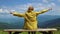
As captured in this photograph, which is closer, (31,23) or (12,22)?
(31,23)

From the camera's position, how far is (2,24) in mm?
11781

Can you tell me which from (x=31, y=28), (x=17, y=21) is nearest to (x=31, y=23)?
(x=31, y=28)

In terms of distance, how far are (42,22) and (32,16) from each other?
479cm

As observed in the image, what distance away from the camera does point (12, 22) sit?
1158cm

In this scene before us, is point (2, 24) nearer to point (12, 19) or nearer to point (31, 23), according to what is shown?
point (12, 19)

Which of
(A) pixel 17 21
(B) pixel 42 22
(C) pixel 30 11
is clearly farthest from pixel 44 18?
(C) pixel 30 11

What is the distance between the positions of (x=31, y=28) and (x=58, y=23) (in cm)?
512

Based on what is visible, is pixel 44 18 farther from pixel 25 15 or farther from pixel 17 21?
pixel 25 15

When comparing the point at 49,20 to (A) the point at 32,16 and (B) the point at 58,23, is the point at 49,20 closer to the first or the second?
(B) the point at 58,23

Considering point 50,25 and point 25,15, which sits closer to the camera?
point 25,15

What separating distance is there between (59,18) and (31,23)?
16.3ft

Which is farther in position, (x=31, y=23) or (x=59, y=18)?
(x=59, y=18)

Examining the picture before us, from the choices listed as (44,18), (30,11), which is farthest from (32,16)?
(44,18)

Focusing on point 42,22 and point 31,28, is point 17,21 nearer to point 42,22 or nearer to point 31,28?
point 42,22
